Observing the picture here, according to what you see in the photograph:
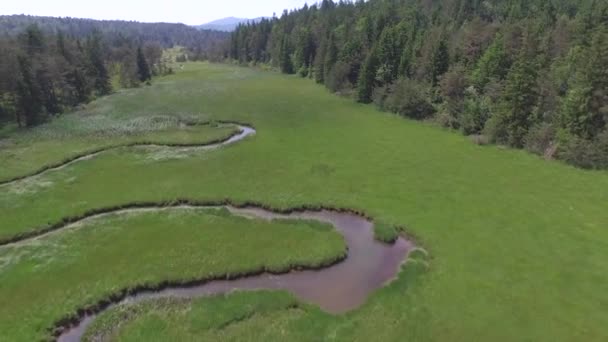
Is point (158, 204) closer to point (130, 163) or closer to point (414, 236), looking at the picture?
point (130, 163)

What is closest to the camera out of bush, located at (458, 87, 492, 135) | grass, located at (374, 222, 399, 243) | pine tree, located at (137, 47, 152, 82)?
grass, located at (374, 222, 399, 243)

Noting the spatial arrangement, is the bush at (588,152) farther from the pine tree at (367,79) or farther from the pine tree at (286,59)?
the pine tree at (286,59)

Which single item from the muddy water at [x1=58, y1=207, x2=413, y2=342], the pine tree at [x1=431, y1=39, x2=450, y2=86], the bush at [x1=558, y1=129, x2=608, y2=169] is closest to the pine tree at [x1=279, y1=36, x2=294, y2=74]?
the pine tree at [x1=431, y1=39, x2=450, y2=86]

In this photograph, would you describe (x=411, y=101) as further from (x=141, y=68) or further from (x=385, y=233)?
(x=141, y=68)

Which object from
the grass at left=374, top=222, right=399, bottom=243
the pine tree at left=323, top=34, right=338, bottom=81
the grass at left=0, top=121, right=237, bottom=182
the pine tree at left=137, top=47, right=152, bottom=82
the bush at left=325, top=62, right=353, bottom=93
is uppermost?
the pine tree at left=323, top=34, right=338, bottom=81

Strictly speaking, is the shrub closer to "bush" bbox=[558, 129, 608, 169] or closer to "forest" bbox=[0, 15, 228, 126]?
"bush" bbox=[558, 129, 608, 169]

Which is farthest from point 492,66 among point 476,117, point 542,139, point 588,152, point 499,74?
point 588,152
